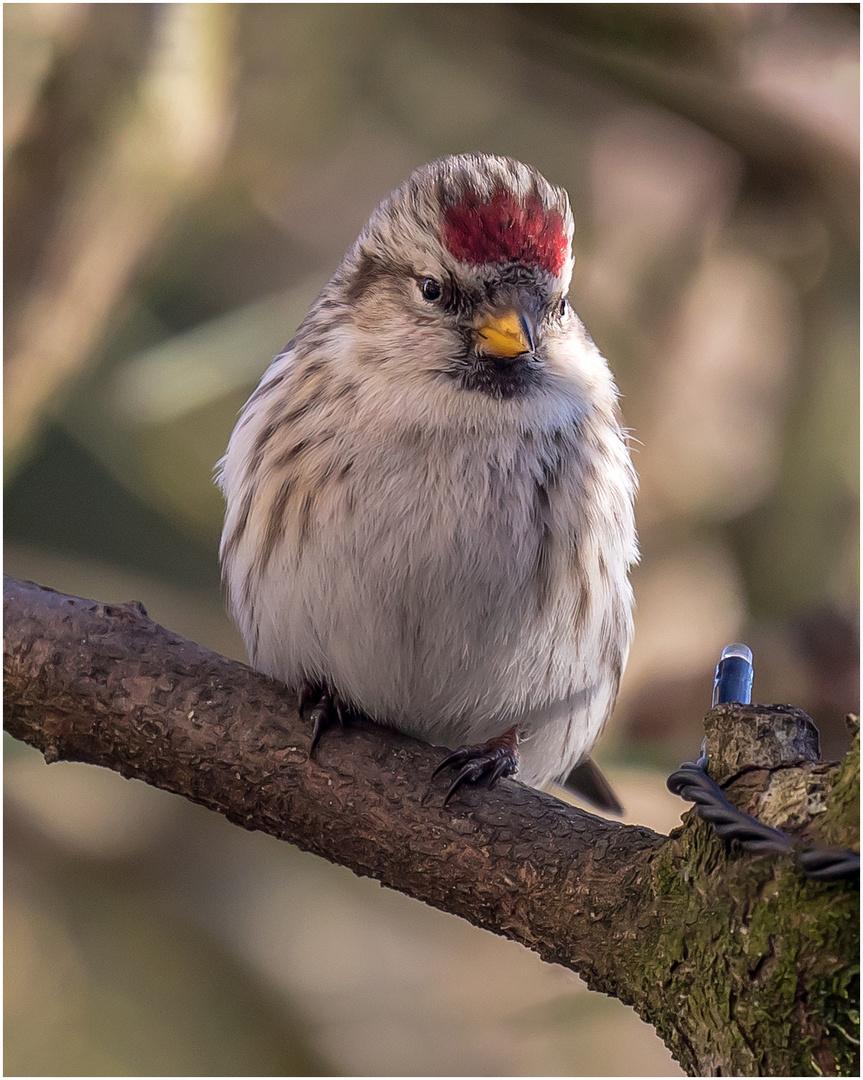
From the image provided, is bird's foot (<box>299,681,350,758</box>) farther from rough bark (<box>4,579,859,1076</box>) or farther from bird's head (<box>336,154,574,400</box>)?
bird's head (<box>336,154,574,400</box>)

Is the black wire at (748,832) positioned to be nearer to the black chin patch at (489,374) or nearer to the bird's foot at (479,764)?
the bird's foot at (479,764)

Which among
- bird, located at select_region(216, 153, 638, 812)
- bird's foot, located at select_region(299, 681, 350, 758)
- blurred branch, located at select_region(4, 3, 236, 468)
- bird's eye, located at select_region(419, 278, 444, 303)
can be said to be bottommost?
bird's foot, located at select_region(299, 681, 350, 758)

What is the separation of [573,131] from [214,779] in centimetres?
178

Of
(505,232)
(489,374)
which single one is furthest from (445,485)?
(505,232)

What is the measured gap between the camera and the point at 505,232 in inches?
50.8

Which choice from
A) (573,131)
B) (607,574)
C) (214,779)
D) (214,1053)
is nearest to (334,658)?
(214,779)

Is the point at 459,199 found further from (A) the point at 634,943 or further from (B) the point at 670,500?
(B) the point at 670,500

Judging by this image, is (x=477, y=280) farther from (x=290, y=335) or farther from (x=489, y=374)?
(x=290, y=335)

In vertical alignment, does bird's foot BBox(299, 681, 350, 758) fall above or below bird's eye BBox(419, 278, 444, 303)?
below

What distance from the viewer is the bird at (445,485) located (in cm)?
130

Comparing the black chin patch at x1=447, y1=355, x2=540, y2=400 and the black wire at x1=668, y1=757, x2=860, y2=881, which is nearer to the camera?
the black wire at x1=668, y1=757, x2=860, y2=881

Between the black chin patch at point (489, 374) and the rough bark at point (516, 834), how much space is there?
0.39 meters

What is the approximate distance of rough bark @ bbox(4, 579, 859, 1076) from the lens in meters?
0.88

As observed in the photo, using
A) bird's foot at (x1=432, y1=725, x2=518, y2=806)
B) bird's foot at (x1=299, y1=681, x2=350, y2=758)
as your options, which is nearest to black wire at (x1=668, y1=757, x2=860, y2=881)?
bird's foot at (x1=432, y1=725, x2=518, y2=806)
